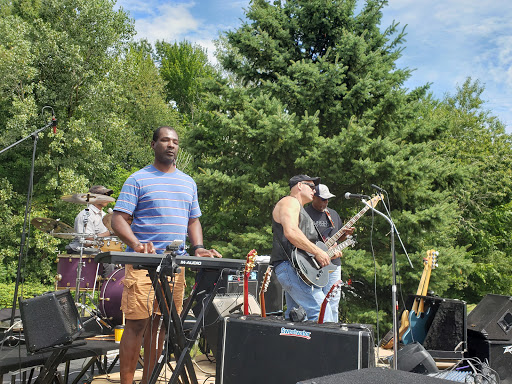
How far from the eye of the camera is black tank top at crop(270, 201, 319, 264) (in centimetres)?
459

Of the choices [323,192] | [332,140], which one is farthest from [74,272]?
[332,140]

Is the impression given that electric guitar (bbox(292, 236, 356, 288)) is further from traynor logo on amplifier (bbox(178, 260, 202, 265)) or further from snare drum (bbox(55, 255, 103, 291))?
snare drum (bbox(55, 255, 103, 291))

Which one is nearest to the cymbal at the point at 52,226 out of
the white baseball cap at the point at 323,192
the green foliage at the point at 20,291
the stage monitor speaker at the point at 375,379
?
the white baseball cap at the point at 323,192

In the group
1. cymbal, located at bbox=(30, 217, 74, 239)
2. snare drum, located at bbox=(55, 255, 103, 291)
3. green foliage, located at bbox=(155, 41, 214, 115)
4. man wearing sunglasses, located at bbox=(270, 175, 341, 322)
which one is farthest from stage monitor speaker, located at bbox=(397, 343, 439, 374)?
green foliage, located at bbox=(155, 41, 214, 115)

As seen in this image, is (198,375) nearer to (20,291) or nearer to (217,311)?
(217,311)

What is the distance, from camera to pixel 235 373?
11.5 ft

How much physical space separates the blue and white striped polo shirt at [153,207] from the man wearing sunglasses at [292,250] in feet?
3.97

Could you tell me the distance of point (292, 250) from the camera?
4.57m

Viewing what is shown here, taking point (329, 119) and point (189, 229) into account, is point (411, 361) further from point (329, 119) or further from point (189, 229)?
point (329, 119)

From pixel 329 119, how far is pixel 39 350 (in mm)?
7906

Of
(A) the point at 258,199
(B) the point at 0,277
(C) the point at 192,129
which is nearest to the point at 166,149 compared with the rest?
(A) the point at 258,199

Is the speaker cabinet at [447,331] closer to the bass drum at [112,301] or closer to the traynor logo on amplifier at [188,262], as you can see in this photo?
the traynor logo on amplifier at [188,262]

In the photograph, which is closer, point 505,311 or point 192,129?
point 505,311

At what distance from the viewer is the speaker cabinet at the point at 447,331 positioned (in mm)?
5020
